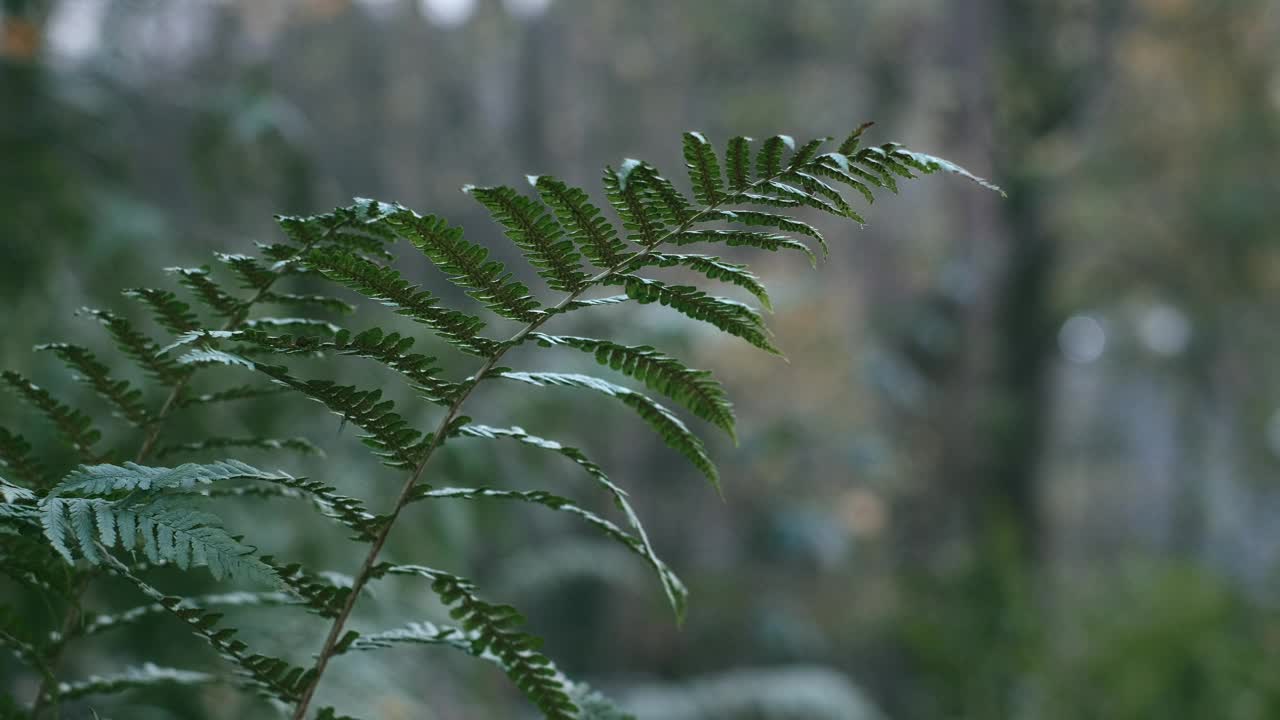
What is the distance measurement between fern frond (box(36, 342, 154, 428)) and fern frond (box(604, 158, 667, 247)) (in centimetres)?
36

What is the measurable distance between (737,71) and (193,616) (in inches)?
299

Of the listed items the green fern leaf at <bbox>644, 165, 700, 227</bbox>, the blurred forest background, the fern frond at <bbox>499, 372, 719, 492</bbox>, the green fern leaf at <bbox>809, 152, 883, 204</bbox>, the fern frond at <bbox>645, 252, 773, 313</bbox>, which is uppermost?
the blurred forest background

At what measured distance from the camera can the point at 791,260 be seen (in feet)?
25.6

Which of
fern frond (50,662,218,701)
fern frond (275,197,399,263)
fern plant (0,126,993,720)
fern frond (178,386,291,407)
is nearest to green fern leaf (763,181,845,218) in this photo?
fern plant (0,126,993,720)

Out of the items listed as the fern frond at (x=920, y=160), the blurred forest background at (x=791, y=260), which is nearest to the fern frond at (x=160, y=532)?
the fern frond at (x=920, y=160)

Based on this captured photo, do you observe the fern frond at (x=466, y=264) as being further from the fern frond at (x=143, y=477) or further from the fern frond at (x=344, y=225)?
the fern frond at (x=143, y=477)

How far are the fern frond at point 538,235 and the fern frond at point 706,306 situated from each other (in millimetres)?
36

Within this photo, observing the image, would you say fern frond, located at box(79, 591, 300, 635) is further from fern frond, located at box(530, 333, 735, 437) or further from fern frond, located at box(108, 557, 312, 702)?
fern frond, located at box(530, 333, 735, 437)

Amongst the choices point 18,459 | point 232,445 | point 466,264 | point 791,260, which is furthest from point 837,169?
point 791,260

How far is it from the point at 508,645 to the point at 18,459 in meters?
0.37

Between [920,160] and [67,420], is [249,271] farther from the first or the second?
[920,160]

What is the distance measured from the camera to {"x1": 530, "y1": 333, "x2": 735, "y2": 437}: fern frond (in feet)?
2.37

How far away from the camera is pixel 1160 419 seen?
68.3 ft

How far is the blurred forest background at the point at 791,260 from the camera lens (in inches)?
127
